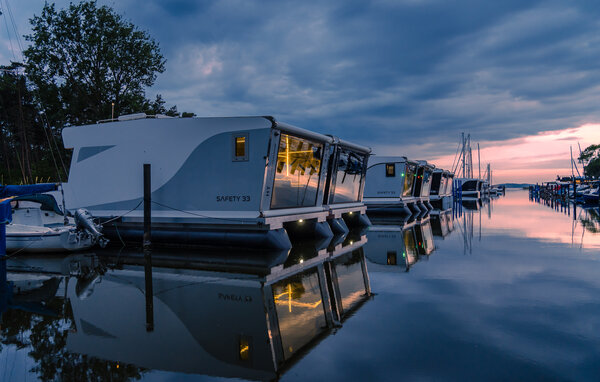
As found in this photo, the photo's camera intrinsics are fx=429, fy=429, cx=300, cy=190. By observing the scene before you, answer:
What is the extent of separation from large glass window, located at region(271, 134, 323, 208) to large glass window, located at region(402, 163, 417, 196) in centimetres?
1326

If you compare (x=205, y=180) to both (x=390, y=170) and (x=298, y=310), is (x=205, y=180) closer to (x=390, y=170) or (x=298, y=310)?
(x=298, y=310)

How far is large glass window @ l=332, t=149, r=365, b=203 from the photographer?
17.2 m

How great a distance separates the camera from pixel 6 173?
1361 inches

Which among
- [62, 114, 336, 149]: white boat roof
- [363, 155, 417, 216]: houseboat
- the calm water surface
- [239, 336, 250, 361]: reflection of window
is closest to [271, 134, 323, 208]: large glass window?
[62, 114, 336, 149]: white boat roof

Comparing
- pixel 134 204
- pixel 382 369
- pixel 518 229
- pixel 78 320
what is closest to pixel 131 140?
pixel 134 204

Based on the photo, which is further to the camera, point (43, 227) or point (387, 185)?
point (387, 185)

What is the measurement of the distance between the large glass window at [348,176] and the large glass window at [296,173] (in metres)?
1.86

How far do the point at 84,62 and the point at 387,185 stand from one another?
22535mm

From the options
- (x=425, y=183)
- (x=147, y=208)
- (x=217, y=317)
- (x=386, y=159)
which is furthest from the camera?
(x=425, y=183)

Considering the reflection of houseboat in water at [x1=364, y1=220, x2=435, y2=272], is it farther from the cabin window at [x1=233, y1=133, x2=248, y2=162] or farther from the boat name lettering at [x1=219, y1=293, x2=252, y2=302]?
the cabin window at [x1=233, y1=133, x2=248, y2=162]

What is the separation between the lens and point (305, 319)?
18.3ft

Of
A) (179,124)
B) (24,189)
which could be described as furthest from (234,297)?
(24,189)

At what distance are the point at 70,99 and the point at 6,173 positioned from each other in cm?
991

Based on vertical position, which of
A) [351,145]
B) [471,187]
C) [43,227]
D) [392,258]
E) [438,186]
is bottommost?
[392,258]
